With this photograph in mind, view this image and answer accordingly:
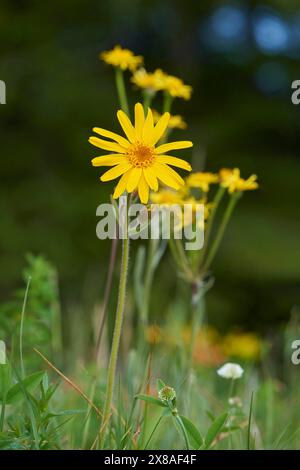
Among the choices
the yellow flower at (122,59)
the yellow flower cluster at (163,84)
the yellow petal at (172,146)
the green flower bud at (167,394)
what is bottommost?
the green flower bud at (167,394)

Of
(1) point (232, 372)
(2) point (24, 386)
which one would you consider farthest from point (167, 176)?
(1) point (232, 372)

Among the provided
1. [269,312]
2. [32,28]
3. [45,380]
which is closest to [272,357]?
[269,312]

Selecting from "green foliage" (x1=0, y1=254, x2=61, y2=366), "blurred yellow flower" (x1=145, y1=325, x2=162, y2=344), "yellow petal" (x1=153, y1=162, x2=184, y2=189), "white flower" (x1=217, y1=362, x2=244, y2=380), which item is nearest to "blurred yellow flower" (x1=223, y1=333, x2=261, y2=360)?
"blurred yellow flower" (x1=145, y1=325, x2=162, y2=344)

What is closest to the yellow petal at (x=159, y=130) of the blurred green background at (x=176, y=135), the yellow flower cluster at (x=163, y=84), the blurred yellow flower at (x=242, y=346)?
the yellow flower cluster at (x=163, y=84)

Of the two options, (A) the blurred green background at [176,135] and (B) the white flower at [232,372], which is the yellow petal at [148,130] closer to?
(B) the white flower at [232,372]

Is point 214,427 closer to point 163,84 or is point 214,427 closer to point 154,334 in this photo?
point 154,334

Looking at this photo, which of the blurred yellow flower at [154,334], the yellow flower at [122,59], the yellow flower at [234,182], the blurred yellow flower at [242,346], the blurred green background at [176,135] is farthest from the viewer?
the blurred green background at [176,135]

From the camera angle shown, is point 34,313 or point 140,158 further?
point 34,313
